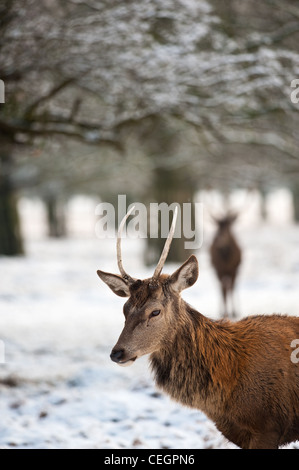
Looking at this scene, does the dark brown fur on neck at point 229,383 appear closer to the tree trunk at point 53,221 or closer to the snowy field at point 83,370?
the snowy field at point 83,370

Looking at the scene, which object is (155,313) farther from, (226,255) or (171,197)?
(171,197)

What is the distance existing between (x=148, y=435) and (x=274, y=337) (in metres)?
1.94

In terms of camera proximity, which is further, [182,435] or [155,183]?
[155,183]

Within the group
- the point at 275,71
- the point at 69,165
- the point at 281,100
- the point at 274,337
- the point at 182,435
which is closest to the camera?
the point at 274,337

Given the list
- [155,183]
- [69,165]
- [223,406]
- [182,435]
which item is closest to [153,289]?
[223,406]

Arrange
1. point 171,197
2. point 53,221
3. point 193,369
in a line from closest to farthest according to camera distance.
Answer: point 193,369
point 171,197
point 53,221

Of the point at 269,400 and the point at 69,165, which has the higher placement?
the point at 69,165

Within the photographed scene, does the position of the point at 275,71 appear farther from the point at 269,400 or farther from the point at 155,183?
the point at 155,183

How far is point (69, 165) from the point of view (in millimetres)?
19172

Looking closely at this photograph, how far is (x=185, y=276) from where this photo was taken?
3623 mm

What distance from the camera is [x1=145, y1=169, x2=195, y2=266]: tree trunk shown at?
15.3 metres

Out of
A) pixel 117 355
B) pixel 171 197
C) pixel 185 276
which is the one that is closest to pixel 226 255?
pixel 171 197

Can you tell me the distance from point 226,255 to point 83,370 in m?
4.11

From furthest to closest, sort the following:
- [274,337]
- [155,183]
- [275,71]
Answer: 1. [155,183]
2. [275,71]
3. [274,337]
